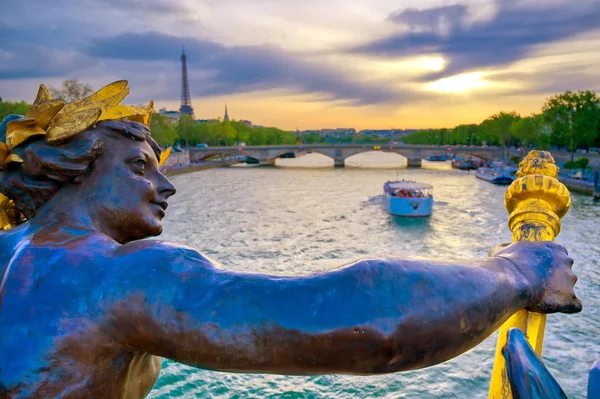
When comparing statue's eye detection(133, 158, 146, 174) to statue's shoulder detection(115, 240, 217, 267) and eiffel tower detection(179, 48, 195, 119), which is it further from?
eiffel tower detection(179, 48, 195, 119)

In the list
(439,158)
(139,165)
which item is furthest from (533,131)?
(139,165)

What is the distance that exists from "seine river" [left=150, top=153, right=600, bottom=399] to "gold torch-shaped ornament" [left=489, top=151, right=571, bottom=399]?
2.22 feet

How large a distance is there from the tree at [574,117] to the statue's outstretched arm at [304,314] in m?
44.7

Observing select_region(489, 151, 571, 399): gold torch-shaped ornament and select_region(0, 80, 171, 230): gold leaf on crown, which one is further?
select_region(489, 151, 571, 399): gold torch-shaped ornament

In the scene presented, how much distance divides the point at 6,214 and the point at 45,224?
1.50ft

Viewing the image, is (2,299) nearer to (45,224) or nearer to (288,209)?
(45,224)

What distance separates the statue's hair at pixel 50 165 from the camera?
113cm

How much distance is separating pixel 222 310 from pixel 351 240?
19.3 m

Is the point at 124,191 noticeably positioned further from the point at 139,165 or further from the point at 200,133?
the point at 200,133

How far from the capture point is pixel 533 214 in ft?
5.00

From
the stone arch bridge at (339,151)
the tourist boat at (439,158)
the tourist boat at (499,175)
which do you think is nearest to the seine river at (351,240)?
the tourist boat at (499,175)

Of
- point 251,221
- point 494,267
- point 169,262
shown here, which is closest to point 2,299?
point 169,262

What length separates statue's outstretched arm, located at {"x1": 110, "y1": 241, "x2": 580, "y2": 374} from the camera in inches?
31.7

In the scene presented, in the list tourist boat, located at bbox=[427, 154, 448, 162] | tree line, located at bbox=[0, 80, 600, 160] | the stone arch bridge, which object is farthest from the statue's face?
tourist boat, located at bbox=[427, 154, 448, 162]
